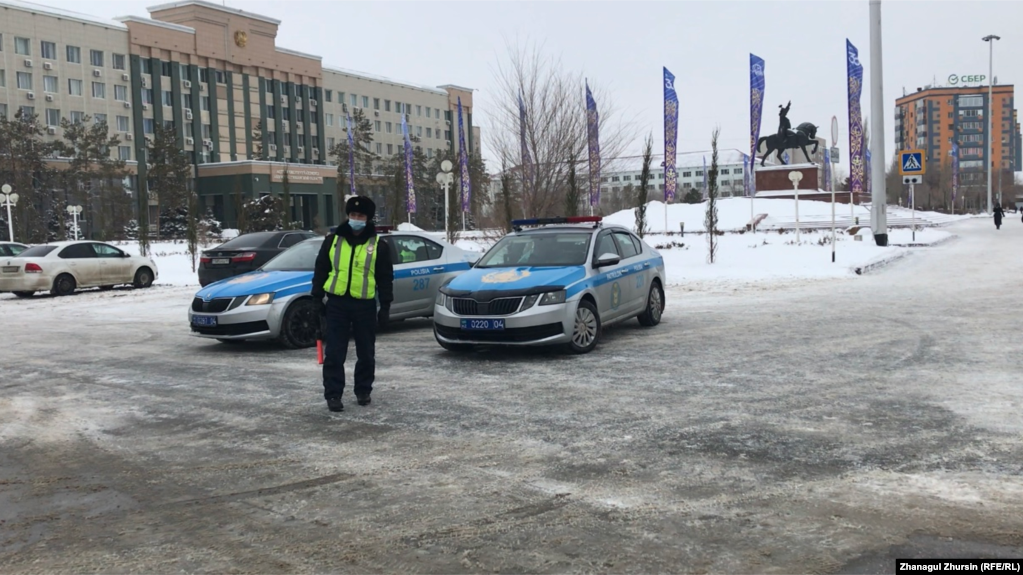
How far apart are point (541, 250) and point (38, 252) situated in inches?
625

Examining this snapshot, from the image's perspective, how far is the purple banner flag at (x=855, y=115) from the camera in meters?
36.5

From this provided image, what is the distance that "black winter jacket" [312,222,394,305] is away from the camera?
291 inches

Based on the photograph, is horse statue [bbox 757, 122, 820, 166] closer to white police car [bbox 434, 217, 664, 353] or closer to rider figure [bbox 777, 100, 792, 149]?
rider figure [bbox 777, 100, 792, 149]

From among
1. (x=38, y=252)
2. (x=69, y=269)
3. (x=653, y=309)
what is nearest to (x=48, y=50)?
(x=38, y=252)

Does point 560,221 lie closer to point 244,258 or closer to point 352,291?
point 352,291

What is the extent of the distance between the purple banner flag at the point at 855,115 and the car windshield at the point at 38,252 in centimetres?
3068

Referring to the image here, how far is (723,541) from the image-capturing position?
415 centimetres

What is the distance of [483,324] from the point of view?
9539mm

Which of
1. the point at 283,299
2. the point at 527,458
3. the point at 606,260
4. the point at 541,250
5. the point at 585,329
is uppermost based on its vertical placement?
the point at 541,250

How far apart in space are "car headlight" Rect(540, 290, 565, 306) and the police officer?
2473 millimetres

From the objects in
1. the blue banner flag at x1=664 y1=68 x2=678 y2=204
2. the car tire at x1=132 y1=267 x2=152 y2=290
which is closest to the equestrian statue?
the blue banner flag at x1=664 y1=68 x2=678 y2=204

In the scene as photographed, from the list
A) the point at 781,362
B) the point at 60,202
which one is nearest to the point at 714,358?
the point at 781,362

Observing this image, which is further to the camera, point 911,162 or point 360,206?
point 911,162

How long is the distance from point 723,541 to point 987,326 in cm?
883
